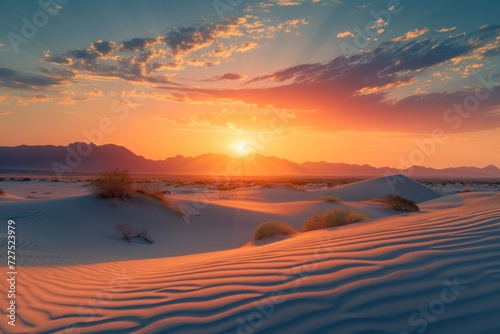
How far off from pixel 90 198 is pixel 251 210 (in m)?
6.35

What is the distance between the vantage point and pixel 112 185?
1220 centimetres

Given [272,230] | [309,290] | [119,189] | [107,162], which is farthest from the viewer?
[107,162]

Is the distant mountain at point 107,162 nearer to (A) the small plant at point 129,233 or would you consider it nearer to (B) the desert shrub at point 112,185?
(B) the desert shrub at point 112,185

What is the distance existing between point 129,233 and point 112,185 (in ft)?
10.2

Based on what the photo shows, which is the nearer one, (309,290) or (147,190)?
(309,290)

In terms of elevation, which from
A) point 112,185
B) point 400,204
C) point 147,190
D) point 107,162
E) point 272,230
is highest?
point 107,162

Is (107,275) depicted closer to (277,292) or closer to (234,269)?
(234,269)

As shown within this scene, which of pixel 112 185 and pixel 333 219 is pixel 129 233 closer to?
pixel 112 185

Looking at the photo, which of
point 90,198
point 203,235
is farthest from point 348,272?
point 90,198

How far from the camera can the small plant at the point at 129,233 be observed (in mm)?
9609

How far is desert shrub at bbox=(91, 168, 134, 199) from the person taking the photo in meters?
12.0

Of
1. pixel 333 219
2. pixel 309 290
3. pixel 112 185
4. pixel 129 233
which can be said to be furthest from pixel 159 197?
pixel 309 290

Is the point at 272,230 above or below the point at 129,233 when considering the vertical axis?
above

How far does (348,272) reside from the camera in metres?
3.24
